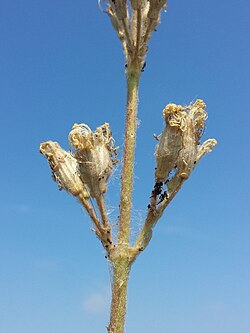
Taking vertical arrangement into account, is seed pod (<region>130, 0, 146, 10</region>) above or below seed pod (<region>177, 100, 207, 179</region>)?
above

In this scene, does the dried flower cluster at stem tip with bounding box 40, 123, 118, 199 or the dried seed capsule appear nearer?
the dried flower cluster at stem tip with bounding box 40, 123, 118, 199

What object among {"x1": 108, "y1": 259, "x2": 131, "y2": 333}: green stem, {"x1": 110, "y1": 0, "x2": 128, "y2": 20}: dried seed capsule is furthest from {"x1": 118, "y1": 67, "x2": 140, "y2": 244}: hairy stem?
{"x1": 110, "y1": 0, "x2": 128, "y2": 20}: dried seed capsule

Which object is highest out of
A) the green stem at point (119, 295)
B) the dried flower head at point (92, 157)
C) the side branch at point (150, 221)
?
the dried flower head at point (92, 157)

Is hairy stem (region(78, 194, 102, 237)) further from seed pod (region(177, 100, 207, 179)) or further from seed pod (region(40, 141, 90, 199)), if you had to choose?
seed pod (region(177, 100, 207, 179))

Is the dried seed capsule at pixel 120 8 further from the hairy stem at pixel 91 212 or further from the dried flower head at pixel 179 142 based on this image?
the hairy stem at pixel 91 212

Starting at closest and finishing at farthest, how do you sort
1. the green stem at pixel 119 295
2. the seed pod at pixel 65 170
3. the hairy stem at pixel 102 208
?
the green stem at pixel 119 295 → the hairy stem at pixel 102 208 → the seed pod at pixel 65 170

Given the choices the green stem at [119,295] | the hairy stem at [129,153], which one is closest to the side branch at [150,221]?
the hairy stem at [129,153]
